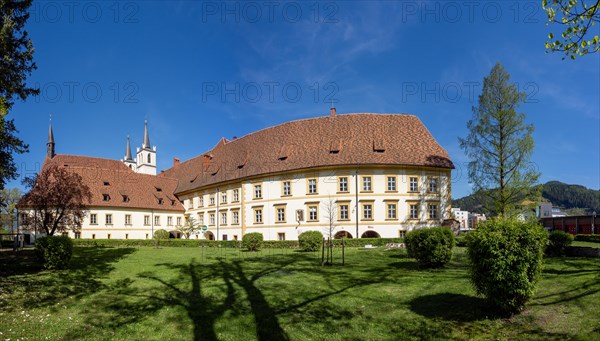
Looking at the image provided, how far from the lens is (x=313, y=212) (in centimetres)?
3925

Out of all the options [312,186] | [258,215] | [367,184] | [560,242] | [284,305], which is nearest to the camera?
[284,305]

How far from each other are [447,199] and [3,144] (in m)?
37.4

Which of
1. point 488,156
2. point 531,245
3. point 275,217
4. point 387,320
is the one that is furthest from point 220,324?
point 275,217

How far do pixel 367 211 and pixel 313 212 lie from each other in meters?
5.89

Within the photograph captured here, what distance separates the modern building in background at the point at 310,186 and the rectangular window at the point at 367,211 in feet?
0.35

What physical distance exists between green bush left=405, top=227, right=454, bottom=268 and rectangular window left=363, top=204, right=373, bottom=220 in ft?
70.1

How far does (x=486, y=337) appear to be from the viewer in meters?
8.19

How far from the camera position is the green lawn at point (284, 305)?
29.7 ft

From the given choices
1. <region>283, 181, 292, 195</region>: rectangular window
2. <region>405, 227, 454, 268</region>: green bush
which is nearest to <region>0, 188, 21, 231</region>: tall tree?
<region>283, 181, 292, 195</region>: rectangular window

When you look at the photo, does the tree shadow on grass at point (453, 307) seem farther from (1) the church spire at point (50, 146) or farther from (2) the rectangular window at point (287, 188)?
(1) the church spire at point (50, 146)

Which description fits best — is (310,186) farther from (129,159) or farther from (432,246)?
(129,159)

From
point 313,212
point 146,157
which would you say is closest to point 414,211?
point 313,212

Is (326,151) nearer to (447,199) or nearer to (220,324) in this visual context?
(447,199)

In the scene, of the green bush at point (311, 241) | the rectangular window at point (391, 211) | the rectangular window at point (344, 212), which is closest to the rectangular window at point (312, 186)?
the rectangular window at point (344, 212)
